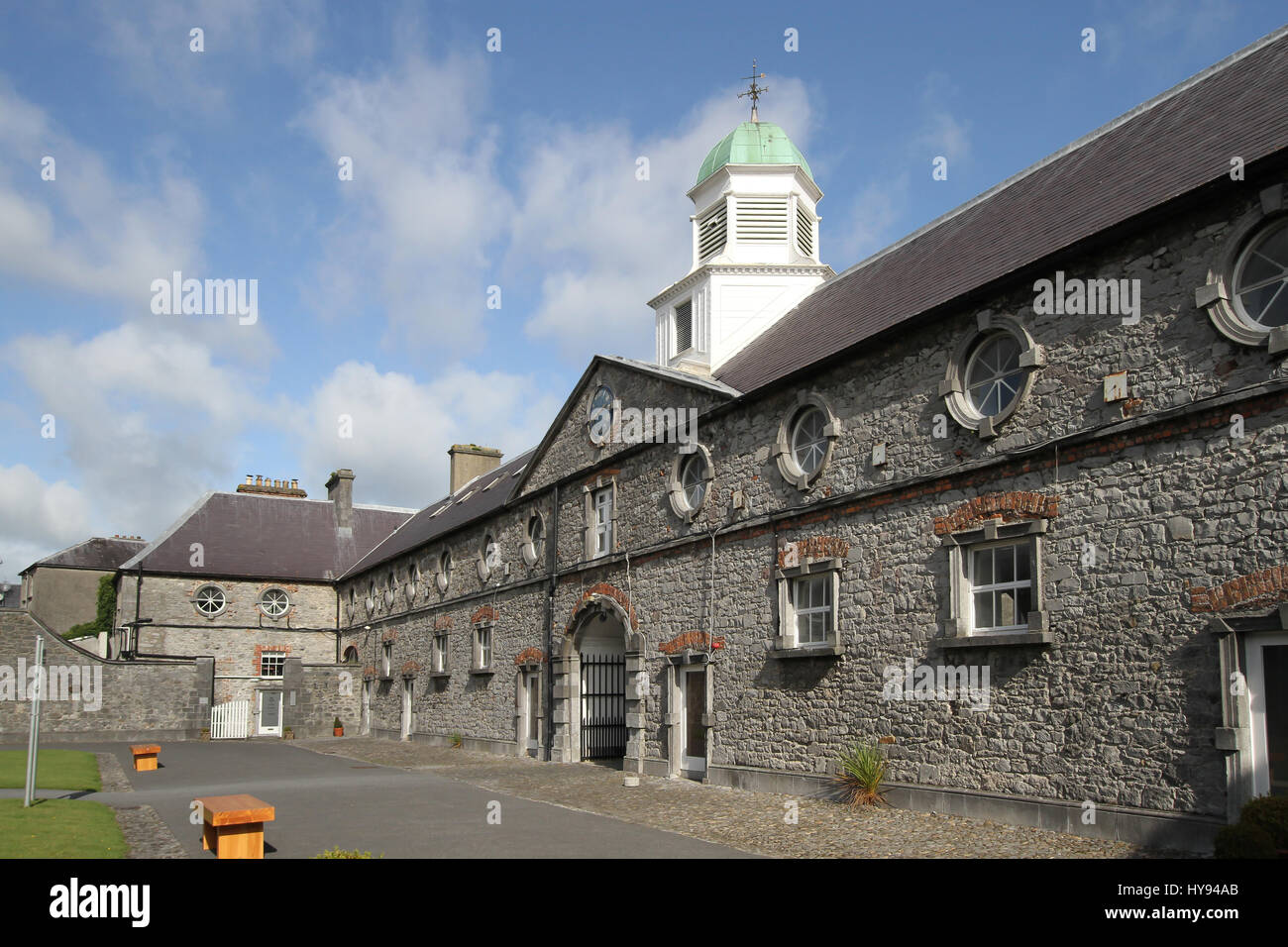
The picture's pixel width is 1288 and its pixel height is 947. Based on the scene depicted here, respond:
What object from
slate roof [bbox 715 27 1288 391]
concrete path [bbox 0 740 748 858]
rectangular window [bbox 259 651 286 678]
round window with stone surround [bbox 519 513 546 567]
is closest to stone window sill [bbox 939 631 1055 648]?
concrete path [bbox 0 740 748 858]

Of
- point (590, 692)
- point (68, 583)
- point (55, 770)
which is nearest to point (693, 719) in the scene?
point (590, 692)

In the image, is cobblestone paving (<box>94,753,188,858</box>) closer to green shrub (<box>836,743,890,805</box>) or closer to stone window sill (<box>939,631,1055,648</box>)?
green shrub (<box>836,743,890,805</box>)

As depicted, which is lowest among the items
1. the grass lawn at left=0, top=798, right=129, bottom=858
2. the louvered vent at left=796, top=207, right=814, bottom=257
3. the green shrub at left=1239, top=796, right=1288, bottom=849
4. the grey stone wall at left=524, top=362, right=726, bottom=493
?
the grass lawn at left=0, top=798, right=129, bottom=858

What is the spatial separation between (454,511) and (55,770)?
14.9 meters

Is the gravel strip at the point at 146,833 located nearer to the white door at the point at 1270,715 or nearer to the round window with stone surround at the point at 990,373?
the round window with stone surround at the point at 990,373

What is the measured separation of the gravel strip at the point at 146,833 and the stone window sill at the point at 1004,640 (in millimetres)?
8152

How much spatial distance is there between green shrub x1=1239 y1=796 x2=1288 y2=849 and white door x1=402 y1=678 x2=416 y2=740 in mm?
24742

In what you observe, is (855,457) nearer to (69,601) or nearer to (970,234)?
(970,234)

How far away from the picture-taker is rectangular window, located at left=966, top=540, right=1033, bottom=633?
36.1 ft

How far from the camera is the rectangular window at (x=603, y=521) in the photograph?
64.2 feet

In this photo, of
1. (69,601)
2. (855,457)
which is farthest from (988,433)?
(69,601)

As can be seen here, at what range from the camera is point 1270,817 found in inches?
294

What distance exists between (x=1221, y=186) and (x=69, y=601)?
51118mm

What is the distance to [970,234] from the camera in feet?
47.9
